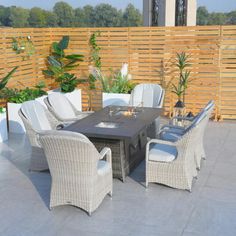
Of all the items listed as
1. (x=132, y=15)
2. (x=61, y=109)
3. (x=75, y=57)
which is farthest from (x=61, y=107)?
(x=132, y=15)

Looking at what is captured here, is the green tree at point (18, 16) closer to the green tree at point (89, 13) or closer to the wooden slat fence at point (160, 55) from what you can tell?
the green tree at point (89, 13)

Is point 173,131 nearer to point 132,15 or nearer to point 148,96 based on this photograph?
point 148,96

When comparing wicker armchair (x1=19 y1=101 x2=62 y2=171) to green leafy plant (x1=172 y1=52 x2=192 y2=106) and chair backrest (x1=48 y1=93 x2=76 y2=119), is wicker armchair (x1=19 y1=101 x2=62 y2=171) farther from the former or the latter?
green leafy plant (x1=172 y1=52 x2=192 y2=106)

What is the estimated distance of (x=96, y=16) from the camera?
53.6 ft

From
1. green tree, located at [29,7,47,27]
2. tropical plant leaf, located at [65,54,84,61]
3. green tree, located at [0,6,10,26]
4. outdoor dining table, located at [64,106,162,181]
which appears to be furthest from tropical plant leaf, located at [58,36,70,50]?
green tree, located at [29,7,47,27]

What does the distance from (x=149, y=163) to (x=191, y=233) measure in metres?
1.23

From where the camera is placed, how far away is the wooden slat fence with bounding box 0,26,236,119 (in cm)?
855

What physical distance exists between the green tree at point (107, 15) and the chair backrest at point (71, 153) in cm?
1207

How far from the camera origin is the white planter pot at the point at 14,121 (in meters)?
7.80

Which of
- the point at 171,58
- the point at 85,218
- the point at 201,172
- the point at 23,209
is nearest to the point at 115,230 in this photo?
the point at 85,218

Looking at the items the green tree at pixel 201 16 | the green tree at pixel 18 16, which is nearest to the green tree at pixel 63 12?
the green tree at pixel 18 16

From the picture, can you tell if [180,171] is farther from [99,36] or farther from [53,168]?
[99,36]

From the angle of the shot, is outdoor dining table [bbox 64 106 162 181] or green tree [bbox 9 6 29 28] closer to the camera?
outdoor dining table [bbox 64 106 162 181]

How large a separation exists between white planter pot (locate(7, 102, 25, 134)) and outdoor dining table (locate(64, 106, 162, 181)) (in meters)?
2.35
